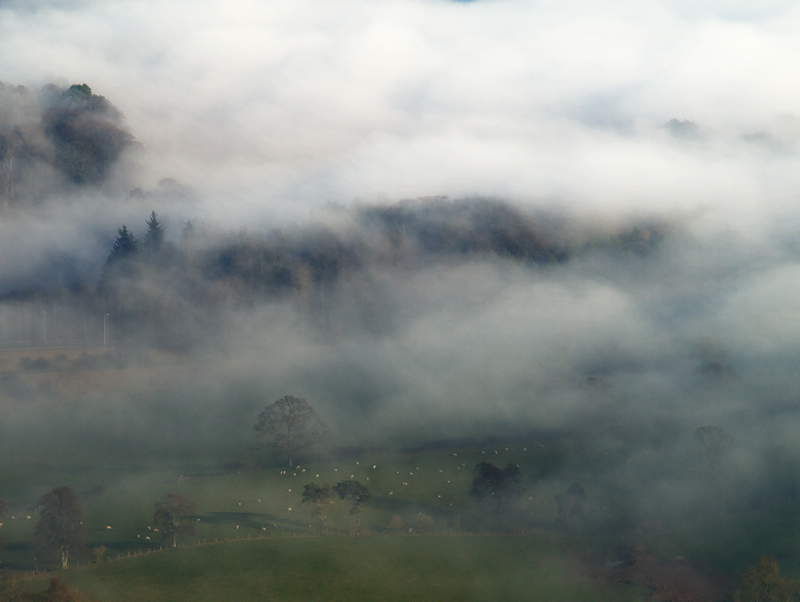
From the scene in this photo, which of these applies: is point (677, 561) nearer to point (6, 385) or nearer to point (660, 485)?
point (660, 485)

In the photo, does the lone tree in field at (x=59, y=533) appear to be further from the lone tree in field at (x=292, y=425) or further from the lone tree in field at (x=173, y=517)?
the lone tree in field at (x=292, y=425)

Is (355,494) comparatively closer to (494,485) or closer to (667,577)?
(494,485)

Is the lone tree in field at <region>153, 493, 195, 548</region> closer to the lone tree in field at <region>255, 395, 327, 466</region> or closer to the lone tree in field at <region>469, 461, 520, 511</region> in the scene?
the lone tree in field at <region>255, 395, 327, 466</region>

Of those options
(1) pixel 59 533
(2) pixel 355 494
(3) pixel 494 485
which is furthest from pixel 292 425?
(1) pixel 59 533

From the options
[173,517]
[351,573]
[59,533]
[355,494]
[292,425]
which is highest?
[292,425]

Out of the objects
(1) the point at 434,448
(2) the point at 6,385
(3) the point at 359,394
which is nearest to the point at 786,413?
(1) the point at 434,448

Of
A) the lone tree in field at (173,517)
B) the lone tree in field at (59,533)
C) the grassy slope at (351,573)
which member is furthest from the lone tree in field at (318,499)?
the lone tree in field at (59,533)
